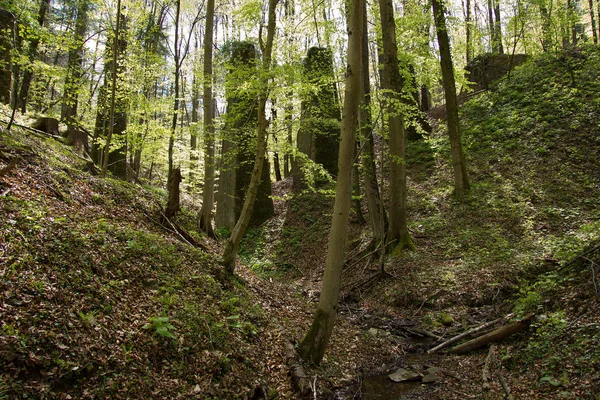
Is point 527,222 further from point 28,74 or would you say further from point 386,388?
point 28,74

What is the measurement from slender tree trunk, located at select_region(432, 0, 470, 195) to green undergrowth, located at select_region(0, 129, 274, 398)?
8.97 meters

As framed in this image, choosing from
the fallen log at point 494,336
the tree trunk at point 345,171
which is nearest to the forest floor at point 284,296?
the fallen log at point 494,336

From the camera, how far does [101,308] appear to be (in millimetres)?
4395

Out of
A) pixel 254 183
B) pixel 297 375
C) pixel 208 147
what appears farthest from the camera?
pixel 208 147

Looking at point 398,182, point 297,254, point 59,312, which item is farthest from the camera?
point 297,254

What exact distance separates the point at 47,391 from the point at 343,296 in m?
7.76

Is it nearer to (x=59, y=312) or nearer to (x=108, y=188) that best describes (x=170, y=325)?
(x=59, y=312)

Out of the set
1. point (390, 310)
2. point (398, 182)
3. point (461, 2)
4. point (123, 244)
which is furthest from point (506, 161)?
point (461, 2)

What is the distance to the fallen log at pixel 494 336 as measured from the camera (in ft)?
18.9

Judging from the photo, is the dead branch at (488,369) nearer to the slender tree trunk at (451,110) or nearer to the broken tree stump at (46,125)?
the slender tree trunk at (451,110)

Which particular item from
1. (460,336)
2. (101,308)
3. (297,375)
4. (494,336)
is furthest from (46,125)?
(494,336)

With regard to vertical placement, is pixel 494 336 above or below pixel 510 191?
below

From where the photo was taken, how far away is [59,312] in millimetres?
3883

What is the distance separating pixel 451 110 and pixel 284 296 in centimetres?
911
